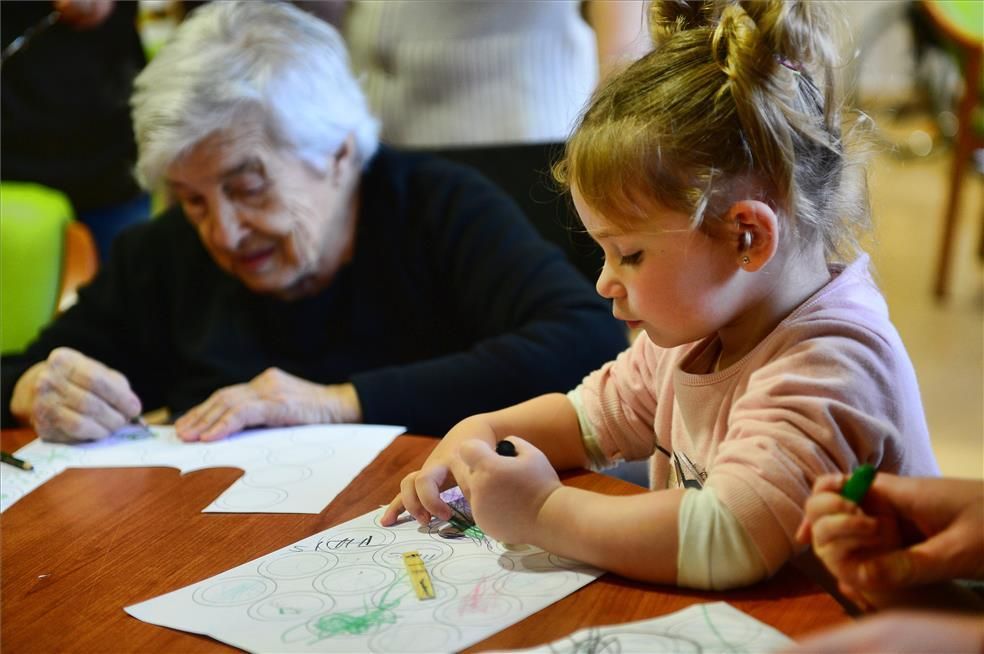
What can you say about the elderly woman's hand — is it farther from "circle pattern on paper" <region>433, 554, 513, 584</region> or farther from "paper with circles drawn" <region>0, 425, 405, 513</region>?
"circle pattern on paper" <region>433, 554, 513, 584</region>

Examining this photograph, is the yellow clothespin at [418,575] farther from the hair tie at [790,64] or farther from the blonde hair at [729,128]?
the hair tie at [790,64]

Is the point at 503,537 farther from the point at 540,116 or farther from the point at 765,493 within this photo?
the point at 540,116

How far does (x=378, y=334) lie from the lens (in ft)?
5.16

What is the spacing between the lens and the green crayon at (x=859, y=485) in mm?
663

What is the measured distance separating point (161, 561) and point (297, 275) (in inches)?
28.3

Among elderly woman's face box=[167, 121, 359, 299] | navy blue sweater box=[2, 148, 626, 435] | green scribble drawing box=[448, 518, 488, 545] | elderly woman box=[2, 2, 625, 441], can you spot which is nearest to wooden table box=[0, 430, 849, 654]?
green scribble drawing box=[448, 518, 488, 545]

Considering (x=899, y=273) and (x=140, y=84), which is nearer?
(x=140, y=84)

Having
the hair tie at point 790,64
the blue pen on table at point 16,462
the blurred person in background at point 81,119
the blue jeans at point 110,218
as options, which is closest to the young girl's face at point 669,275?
the hair tie at point 790,64

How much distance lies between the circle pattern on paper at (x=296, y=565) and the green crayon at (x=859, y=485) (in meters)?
0.42

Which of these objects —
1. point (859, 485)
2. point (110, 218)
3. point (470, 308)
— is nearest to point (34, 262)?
point (110, 218)

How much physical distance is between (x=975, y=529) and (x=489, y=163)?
47.3 inches

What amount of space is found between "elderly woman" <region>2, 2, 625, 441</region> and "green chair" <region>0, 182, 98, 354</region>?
201 mm

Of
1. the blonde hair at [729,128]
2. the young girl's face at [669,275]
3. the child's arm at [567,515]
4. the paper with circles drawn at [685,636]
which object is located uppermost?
the blonde hair at [729,128]

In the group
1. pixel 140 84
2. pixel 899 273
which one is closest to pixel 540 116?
pixel 140 84
